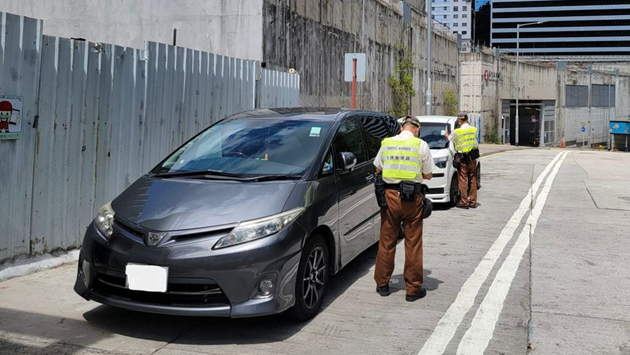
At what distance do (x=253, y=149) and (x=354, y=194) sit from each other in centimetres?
112

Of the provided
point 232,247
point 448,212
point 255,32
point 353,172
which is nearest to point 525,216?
point 448,212

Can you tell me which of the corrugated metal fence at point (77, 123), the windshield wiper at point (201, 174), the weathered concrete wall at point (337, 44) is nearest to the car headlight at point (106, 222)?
the windshield wiper at point (201, 174)

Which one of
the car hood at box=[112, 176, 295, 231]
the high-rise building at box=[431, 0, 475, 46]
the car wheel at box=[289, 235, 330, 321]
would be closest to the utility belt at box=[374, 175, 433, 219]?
the car wheel at box=[289, 235, 330, 321]

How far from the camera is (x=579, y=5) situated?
138750 millimetres

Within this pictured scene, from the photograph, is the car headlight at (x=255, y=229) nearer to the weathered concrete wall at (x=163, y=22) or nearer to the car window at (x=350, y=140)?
the car window at (x=350, y=140)

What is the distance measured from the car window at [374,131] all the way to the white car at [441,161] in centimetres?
346

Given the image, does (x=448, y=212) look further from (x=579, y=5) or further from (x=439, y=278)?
(x=579, y=5)

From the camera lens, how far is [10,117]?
6.29m

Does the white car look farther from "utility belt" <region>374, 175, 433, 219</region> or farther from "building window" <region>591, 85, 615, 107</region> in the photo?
"building window" <region>591, 85, 615, 107</region>

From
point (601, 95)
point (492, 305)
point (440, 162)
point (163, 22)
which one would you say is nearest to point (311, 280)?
point (492, 305)

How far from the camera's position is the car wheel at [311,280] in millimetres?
4938

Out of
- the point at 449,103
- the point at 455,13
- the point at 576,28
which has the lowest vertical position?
the point at 449,103

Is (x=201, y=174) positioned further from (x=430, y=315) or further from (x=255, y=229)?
(x=430, y=315)

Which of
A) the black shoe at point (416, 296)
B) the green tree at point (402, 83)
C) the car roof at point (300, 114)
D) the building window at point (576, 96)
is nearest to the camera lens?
the black shoe at point (416, 296)
